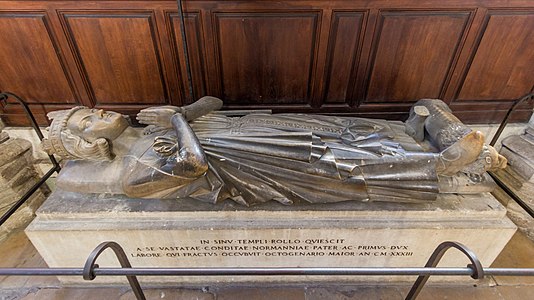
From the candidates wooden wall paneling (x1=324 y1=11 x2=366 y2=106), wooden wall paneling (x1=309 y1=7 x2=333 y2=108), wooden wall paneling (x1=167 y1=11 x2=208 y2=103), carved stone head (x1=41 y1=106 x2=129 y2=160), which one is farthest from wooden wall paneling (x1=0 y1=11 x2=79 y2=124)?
wooden wall paneling (x1=324 y1=11 x2=366 y2=106)

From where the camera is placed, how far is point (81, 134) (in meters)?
1.79

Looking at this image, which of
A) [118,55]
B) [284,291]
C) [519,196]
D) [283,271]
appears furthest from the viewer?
[519,196]

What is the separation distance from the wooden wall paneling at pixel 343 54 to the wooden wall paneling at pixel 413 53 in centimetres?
15

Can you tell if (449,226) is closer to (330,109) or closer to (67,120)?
(330,109)

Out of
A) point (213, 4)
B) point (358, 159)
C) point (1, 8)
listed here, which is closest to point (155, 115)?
point (213, 4)

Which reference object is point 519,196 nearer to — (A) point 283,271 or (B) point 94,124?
(A) point 283,271

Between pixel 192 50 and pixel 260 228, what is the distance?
145 cm

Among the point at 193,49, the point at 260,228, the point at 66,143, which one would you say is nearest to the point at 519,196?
the point at 260,228

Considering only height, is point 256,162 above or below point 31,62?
below

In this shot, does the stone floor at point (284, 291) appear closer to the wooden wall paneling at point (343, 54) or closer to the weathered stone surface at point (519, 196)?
the weathered stone surface at point (519, 196)

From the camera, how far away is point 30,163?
270cm

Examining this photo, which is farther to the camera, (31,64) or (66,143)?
(31,64)

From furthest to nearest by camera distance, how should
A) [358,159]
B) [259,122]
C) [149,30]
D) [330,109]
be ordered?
[330,109]
[149,30]
[259,122]
[358,159]

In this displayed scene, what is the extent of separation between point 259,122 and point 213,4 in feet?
3.01
